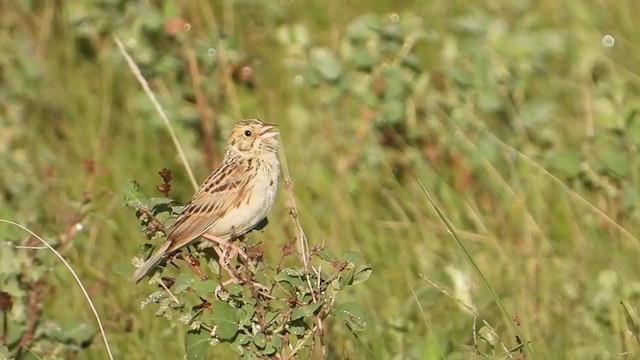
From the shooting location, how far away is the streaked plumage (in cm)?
533

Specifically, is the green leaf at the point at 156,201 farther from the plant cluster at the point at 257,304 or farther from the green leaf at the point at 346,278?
the green leaf at the point at 346,278

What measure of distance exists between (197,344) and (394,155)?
3208 millimetres

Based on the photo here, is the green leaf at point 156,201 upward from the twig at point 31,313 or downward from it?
upward

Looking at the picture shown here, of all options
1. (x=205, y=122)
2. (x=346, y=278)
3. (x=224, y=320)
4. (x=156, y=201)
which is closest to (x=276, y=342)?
(x=224, y=320)

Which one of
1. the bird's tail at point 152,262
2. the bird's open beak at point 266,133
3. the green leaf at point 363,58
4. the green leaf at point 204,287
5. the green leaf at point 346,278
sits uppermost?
the green leaf at point 204,287

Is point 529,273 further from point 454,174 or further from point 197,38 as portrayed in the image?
point 197,38

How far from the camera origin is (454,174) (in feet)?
24.0

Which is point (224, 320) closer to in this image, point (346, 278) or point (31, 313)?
point (346, 278)

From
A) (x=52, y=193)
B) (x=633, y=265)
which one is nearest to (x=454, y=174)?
(x=633, y=265)

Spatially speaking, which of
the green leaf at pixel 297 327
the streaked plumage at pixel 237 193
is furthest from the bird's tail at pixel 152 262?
the green leaf at pixel 297 327

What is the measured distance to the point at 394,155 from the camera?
294 inches

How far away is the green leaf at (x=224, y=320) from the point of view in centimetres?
431

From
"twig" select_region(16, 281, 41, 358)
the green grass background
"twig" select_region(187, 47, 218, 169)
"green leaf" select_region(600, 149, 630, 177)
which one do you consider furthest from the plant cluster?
"twig" select_region(187, 47, 218, 169)

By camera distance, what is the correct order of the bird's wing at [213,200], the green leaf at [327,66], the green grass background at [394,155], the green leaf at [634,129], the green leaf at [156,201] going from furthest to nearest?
1. the green leaf at [327,66]
2. the green leaf at [634,129]
3. the green grass background at [394,155]
4. the bird's wing at [213,200]
5. the green leaf at [156,201]
